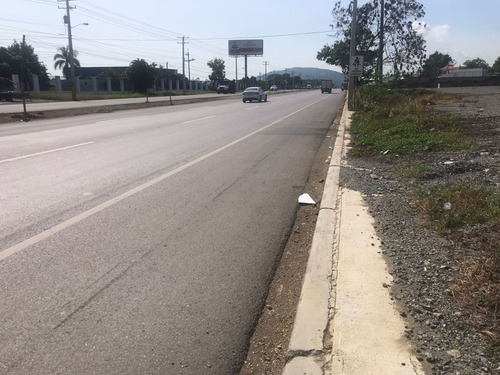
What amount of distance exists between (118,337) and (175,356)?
46cm

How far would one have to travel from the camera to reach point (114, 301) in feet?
11.7

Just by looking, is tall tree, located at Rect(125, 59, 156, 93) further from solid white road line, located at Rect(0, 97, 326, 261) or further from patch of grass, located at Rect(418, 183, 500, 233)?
patch of grass, located at Rect(418, 183, 500, 233)

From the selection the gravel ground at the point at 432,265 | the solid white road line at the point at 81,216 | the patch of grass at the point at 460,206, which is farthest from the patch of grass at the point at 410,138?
the solid white road line at the point at 81,216

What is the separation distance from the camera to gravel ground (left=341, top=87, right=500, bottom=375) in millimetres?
2748

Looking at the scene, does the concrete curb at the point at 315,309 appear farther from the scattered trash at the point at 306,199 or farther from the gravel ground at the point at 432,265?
the scattered trash at the point at 306,199

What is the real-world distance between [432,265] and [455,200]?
5.87 ft

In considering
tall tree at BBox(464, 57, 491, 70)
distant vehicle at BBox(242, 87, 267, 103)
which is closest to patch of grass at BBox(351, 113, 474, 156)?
distant vehicle at BBox(242, 87, 267, 103)

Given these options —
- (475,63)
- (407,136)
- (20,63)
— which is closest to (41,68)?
(20,63)

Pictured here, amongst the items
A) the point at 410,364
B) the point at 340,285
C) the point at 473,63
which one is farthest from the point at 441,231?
the point at 473,63

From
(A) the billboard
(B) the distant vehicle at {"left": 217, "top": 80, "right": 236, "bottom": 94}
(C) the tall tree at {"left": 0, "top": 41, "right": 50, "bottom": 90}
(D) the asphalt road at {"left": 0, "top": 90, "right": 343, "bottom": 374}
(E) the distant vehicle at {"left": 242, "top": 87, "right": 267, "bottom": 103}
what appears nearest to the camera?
(D) the asphalt road at {"left": 0, "top": 90, "right": 343, "bottom": 374}

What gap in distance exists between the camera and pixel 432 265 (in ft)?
13.0

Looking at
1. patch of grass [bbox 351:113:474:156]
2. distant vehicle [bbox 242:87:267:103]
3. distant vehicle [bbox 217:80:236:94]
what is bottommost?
patch of grass [bbox 351:113:474:156]

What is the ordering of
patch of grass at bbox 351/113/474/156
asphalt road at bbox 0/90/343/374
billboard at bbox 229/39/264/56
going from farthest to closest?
billboard at bbox 229/39/264/56 < patch of grass at bbox 351/113/474/156 < asphalt road at bbox 0/90/343/374

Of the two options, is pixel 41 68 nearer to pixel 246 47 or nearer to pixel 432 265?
pixel 246 47
